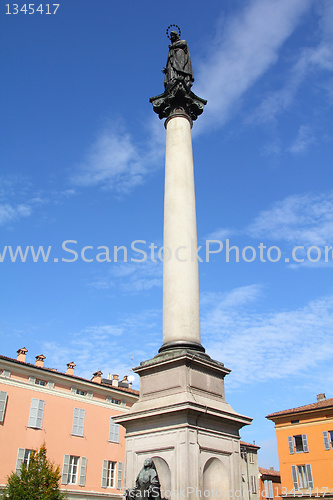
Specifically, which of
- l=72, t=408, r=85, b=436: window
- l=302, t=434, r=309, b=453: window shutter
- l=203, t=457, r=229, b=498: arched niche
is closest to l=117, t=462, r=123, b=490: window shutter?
l=72, t=408, r=85, b=436: window

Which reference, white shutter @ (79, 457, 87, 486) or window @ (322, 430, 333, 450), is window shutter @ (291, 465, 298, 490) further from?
white shutter @ (79, 457, 87, 486)

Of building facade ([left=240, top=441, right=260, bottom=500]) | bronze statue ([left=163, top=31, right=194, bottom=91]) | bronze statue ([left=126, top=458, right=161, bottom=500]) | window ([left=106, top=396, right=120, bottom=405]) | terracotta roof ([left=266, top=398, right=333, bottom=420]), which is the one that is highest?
bronze statue ([left=163, top=31, right=194, bottom=91])

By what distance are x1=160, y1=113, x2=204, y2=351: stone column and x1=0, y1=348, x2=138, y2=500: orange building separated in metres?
22.6

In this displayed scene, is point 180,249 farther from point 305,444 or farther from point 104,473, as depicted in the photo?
point 305,444

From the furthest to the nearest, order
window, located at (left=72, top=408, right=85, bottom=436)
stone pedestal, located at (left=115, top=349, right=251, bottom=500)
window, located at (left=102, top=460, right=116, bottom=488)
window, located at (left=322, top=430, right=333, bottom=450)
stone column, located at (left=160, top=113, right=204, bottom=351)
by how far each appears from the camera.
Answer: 1. window, located at (left=322, top=430, right=333, bottom=450)
2. window, located at (left=102, top=460, right=116, bottom=488)
3. window, located at (left=72, top=408, right=85, bottom=436)
4. stone column, located at (left=160, top=113, right=204, bottom=351)
5. stone pedestal, located at (left=115, top=349, right=251, bottom=500)

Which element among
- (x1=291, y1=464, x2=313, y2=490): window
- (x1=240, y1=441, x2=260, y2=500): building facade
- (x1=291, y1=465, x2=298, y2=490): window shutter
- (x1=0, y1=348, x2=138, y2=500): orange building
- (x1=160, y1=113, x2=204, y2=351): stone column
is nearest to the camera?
(x1=160, y1=113, x2=204, y2=351): stone column

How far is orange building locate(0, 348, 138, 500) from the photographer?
28.7 metres

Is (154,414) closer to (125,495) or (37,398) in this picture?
(125,495)

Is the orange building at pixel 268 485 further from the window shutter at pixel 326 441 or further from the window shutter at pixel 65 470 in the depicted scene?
the window shutter at pixel 65 470

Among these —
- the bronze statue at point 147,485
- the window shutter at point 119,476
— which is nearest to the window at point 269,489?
the window shutter at point 119,476

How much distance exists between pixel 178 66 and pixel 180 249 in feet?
19.2

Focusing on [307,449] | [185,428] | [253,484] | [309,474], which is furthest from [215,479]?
[253,484]

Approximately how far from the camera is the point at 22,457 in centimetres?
2828

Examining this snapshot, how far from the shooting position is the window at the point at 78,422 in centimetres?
3206
